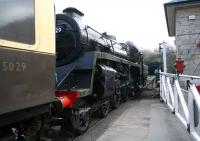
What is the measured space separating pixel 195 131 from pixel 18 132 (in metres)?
2.71

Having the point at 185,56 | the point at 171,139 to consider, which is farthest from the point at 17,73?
the point at 185,56

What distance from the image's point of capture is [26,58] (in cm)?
387

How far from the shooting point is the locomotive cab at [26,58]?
3.51 meters

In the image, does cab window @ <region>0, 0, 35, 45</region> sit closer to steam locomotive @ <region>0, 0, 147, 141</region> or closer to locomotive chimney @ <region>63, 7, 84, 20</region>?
steam locomotive @ <region>0, 0, 147, 141</region>

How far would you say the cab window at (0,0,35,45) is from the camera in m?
3.53

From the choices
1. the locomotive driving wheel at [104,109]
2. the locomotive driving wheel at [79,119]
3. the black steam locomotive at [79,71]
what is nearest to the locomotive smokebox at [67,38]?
the black steam locomotive at [79,71]

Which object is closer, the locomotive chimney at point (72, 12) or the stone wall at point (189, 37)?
the locomotive chimney at point (72, 12)

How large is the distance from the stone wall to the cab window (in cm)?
1172

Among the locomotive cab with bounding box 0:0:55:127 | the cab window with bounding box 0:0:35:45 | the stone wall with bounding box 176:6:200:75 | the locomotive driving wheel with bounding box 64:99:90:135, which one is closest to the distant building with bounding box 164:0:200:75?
the stone wall with bounding box 176:6:200:75

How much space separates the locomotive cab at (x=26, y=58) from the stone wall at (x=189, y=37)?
11.1 meters

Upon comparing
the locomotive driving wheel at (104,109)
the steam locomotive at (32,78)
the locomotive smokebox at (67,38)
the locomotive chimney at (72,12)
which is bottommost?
the locomotive driving wheel at (104,109)

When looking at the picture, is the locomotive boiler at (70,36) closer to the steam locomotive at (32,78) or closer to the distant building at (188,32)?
the steam locomotive at (32,78)

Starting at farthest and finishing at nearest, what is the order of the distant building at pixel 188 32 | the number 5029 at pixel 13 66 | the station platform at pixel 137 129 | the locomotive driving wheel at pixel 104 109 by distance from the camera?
the distant building at pixel 188 32
the locomotive driving wheel at pixel 104 109
the station platform at pixel 137 129
the number 5029 at pixel 13 66

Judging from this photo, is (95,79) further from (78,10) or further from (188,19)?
(188,19)
